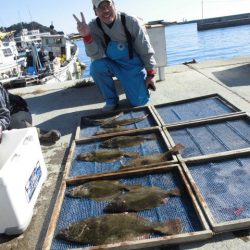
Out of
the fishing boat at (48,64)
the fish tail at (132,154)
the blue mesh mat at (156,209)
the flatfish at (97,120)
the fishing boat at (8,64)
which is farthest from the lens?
the fishing boat at (8,64)

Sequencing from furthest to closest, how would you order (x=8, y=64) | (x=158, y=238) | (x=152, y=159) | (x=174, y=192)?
1. (x=8, y=64)
2. (x=152, y=159)
3. (x=174, y=192)
4. (x=158, y=238)

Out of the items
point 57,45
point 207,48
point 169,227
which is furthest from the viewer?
point 207,48

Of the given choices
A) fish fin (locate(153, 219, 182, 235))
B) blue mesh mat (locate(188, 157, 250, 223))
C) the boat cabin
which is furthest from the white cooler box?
the boat cabin

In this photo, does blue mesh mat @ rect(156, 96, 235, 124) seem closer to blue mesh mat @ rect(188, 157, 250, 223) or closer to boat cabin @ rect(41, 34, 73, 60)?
blue mesh mat @ rect(188, 157, 250, 223)

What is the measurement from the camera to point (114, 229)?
254 centimetres

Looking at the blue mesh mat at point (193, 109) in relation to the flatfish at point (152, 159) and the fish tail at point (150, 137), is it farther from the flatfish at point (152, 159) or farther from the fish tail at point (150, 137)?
the flatfish at point (152, 159)

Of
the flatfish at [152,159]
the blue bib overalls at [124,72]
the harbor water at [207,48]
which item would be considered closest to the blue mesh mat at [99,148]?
the flatfish at [152,159]

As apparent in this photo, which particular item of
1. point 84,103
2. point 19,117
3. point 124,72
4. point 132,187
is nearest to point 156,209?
point 132,187

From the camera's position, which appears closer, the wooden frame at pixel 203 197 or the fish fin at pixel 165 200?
the wooden frame at pixel 203 197

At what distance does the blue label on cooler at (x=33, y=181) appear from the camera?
3.00 meters

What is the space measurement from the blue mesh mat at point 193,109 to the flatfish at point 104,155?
110 cm

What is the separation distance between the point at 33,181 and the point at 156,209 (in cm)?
117

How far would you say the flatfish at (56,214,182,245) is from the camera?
249 centimetres

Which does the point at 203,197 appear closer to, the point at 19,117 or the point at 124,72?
the point at 19,117
